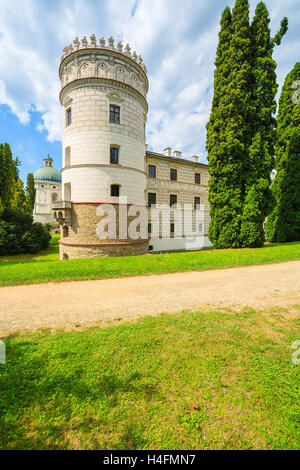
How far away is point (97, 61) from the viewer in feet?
51.1

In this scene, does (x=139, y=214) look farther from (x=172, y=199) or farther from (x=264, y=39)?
(x=264, y=39)

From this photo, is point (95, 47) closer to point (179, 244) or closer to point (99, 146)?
point (99, 146)

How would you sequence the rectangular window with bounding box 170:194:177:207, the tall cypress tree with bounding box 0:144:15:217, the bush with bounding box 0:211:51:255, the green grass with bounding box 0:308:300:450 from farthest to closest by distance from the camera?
the rectangular window with bounding box 170:194:177:207
the tall cypress tree with bounding box 0:144:15:217
the bush with bounding box 0:211:51:255
the green grass with bounding box 0:308:300:450

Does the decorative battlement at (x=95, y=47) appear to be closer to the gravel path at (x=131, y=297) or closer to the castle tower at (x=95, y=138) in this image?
the castle tower at (x=95, y=138)

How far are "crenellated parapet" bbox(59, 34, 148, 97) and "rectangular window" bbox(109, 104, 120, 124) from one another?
2030 millimetres

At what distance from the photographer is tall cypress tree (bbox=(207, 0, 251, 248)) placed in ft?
54.5

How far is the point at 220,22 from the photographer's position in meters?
17.6

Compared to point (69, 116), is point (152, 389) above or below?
below

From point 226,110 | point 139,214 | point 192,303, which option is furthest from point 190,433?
point 226,110

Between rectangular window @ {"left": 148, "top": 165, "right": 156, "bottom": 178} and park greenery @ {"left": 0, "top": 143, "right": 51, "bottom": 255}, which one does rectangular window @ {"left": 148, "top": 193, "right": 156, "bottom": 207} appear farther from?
park greenery @ {"left": 0, "top": 143, "right": 51, "bottom": 255}

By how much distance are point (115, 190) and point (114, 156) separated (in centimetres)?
294

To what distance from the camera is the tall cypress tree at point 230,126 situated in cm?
1661

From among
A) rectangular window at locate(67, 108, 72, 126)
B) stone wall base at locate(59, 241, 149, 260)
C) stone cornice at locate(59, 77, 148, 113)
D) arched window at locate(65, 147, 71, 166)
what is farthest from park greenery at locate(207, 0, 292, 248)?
arched window at locate(65, 147, 71, 166)

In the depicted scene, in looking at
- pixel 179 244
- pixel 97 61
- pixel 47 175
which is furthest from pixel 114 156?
pixel 47 175
